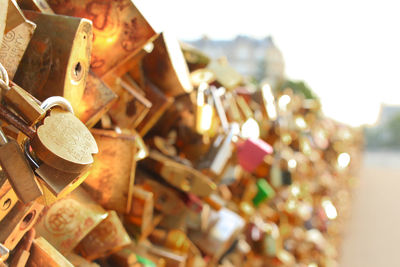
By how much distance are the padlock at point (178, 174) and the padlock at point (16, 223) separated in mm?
460

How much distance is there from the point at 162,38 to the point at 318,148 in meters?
2.98

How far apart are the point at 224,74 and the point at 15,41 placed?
96 centimetres

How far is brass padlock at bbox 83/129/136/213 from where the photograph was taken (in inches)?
25.6

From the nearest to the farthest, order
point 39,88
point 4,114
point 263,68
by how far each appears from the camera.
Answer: point 4,114
point 39,88
point 263,68

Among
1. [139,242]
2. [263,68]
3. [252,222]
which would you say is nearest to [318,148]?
[252,222]

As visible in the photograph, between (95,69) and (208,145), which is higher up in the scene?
(208,145)

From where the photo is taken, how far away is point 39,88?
506 millimetres

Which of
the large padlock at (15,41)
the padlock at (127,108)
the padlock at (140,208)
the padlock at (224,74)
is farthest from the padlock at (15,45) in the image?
the padlock at (224,74)

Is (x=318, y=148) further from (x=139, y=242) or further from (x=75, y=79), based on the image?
(x=75, y=79)

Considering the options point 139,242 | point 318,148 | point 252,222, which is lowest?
point 139,242

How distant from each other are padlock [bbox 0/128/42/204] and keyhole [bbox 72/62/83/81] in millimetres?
160

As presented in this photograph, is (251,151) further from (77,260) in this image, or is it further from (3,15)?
(3,15)

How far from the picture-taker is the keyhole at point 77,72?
52 centimetres

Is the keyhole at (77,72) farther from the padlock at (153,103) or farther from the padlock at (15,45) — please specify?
the padlock at (153,103)
